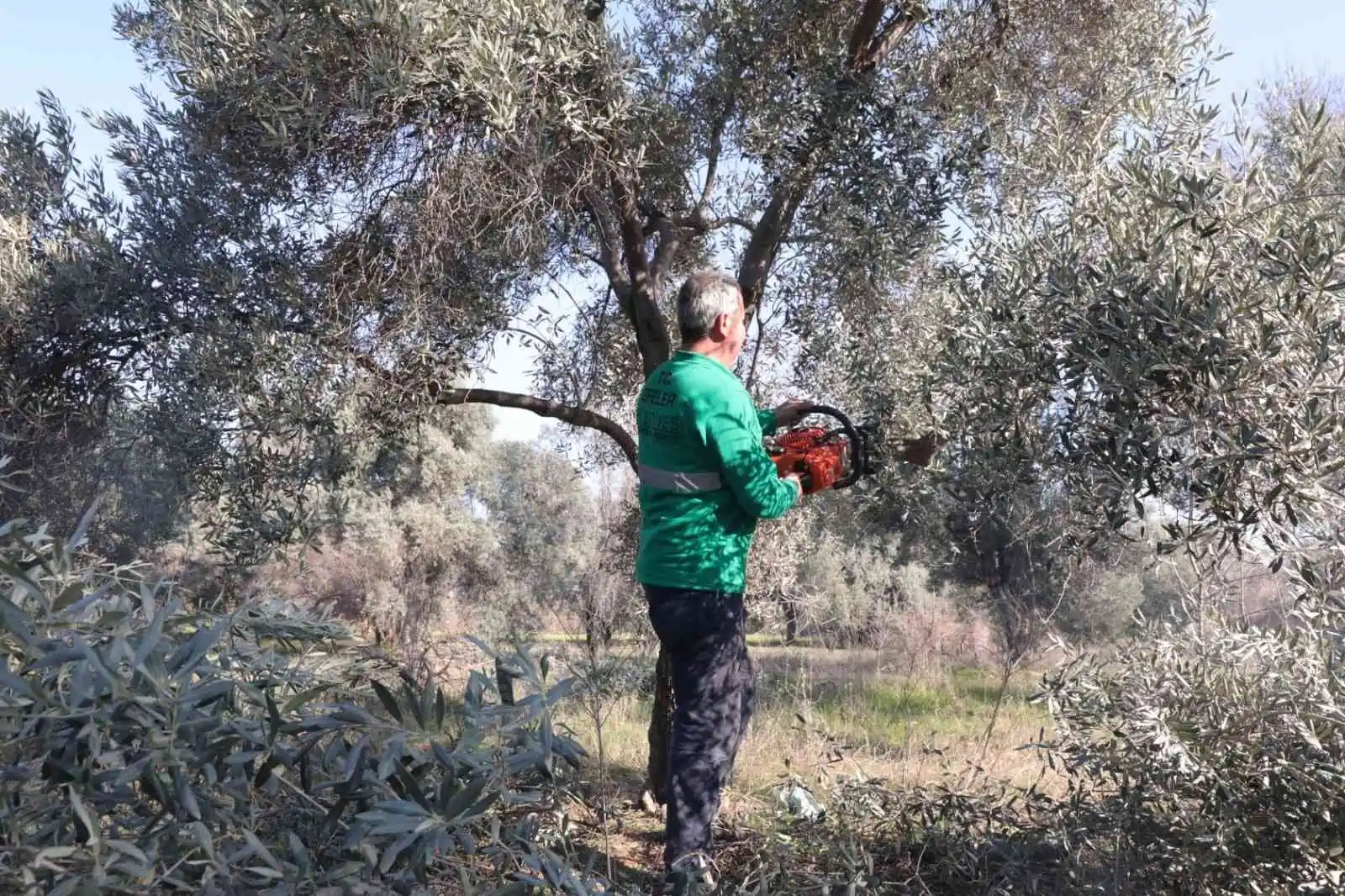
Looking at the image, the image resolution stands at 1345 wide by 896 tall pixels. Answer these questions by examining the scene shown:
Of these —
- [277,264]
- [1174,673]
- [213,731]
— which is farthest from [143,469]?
[1174,673]

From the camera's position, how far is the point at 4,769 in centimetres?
171

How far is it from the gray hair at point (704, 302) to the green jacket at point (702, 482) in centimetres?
10

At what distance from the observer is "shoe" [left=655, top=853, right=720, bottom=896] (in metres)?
2.55

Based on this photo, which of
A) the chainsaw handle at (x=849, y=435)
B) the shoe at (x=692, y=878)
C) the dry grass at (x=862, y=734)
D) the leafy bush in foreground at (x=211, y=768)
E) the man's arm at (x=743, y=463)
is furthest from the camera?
the dry grass at (x=862, y=734)

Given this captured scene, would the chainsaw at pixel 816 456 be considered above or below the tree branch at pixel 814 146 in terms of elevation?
below

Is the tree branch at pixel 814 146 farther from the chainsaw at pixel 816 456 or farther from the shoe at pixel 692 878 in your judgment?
the shoe at pixel 692 878

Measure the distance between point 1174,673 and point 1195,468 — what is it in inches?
30.5

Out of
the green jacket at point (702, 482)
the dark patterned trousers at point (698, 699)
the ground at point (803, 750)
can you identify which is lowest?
the ground at point (803, 750)

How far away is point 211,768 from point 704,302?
2.38 m

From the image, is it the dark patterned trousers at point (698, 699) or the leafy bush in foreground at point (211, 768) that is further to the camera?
the dark patterned trousers at point (698, 699)

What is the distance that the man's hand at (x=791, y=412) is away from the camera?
13.2 feet

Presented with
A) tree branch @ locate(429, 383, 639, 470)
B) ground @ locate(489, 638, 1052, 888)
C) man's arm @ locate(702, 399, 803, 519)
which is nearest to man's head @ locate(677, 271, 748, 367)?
man's arm @ locate(702, 399, 803, 519)

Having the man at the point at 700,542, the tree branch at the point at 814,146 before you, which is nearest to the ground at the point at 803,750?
the man at the point at 700,542

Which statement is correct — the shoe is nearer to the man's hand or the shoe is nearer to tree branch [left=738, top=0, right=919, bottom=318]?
the man's hand
